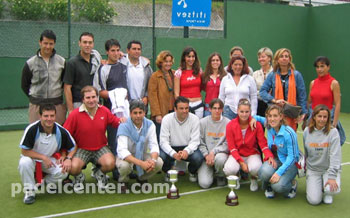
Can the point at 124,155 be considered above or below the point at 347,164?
above

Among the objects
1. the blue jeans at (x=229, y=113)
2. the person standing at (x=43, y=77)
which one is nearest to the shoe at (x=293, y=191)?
the blue jeans at (x=229, y=113)

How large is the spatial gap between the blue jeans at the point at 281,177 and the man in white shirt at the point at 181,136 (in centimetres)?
74

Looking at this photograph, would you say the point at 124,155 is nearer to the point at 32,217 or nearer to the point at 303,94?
the point at 32,217

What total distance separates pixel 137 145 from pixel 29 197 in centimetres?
117

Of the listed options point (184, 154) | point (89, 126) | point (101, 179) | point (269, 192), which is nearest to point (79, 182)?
point (101, 179)

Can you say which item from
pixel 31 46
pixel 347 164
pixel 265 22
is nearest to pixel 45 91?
pixel 347 164

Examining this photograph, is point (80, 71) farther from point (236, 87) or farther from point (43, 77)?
point (236, 87)

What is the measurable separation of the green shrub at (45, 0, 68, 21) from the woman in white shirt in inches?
A: 228

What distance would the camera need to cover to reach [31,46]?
9.09 meters

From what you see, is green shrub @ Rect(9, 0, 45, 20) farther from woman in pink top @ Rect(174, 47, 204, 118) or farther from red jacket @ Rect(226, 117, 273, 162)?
red jacket @ Rect(226, 117, 273, 162)

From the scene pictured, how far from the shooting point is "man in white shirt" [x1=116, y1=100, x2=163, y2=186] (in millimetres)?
4031

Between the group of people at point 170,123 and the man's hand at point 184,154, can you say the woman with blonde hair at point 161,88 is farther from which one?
the man's hand at point 184,154

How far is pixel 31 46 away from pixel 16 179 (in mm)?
5265

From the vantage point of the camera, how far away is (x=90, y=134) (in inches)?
167
